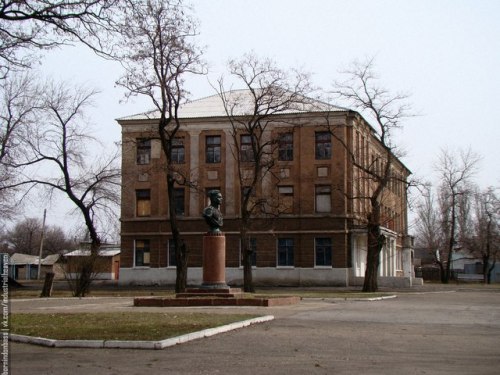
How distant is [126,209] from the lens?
5350 cm

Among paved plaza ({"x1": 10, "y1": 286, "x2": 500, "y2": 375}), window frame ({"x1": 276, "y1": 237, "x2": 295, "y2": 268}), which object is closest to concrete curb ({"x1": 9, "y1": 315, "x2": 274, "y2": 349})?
paved plaza ({"x1": 10, "y1": 286, "x2": 500, "y2": 375})

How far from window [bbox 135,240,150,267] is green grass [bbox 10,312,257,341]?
36427 millimetres

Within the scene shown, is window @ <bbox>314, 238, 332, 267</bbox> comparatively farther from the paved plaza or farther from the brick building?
the paved plaza

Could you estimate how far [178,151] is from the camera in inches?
2106

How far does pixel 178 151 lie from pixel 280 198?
1076 centimetres

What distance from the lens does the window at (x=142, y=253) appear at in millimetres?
52938

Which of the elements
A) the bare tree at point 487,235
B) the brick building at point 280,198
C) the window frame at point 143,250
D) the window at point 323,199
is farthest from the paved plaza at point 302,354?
the bare tree at point 487,235

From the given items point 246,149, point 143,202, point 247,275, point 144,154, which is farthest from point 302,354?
point 144,154

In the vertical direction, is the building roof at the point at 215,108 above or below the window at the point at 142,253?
above

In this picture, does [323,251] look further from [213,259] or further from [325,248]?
[213,259]

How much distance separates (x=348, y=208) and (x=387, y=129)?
11.4 m

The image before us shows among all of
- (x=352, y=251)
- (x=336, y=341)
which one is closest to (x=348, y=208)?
(x=352, y=251)

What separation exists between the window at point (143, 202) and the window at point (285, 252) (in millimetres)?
10771

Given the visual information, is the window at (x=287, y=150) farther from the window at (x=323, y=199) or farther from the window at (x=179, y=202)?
the window at (x=179, y=202)
